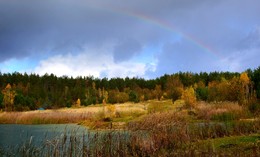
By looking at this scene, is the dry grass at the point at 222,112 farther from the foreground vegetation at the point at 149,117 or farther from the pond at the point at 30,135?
the pond at the point at 30,135

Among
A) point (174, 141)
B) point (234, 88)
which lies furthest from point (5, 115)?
point (174, 141)

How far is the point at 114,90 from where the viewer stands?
130m

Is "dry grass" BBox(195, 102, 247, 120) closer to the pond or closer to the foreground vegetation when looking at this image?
the foreground vegetation

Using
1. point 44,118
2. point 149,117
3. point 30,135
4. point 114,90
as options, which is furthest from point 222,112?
point 114,90

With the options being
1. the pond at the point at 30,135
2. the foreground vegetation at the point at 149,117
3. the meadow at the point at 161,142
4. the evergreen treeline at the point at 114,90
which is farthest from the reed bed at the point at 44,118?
the meadow at the point at 161,142

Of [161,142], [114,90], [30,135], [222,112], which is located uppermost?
[114,90]

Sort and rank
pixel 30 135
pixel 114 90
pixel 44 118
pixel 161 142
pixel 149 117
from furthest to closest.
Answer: pixel 114 90
pixel 44 118
pixel 30 135
pixel 149 117
pixel 161 142

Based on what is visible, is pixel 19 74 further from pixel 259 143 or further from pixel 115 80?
pixel 259 143

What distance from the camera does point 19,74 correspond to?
469 feet

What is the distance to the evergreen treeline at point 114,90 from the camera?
189 ft

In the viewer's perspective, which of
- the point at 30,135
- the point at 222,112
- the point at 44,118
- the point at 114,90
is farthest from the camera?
the point at 114,90

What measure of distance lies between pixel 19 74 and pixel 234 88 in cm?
10710

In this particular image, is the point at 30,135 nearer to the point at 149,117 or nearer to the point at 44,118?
the point at 149,117

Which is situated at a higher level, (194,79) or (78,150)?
(194,79)
